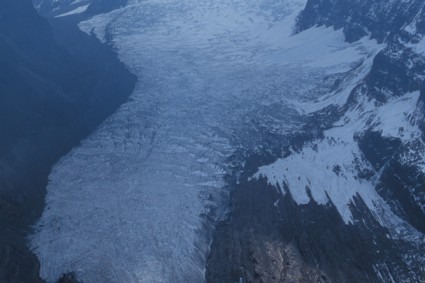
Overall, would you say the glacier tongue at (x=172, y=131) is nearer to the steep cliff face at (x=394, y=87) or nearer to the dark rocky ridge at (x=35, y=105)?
the dark rocky ridge at (x=35, y=105)

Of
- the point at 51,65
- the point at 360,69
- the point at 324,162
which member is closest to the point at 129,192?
the point at 324,162


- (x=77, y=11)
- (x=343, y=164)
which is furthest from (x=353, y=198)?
(x=77, y=11)

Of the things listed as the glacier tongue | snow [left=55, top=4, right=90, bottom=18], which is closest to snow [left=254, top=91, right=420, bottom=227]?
the glacier tongue

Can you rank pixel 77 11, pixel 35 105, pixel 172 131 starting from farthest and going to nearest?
pixel 77 11 < pixel 172 131 < pixel 35 105

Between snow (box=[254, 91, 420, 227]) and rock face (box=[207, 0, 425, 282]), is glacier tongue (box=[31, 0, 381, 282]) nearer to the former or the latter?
rock face (box=[207, 0, 425, 282])

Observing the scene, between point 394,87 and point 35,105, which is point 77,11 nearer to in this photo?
point 35,105

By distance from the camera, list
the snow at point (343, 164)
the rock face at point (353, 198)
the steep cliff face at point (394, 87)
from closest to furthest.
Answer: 1. the rock face at point (353, 198)
2. the steep cliff face at point (394, 87)
3. the snow at point (343, 164)

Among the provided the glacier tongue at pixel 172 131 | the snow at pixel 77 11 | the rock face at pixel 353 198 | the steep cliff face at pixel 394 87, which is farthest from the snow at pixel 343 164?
the snow at pixel 77 11
